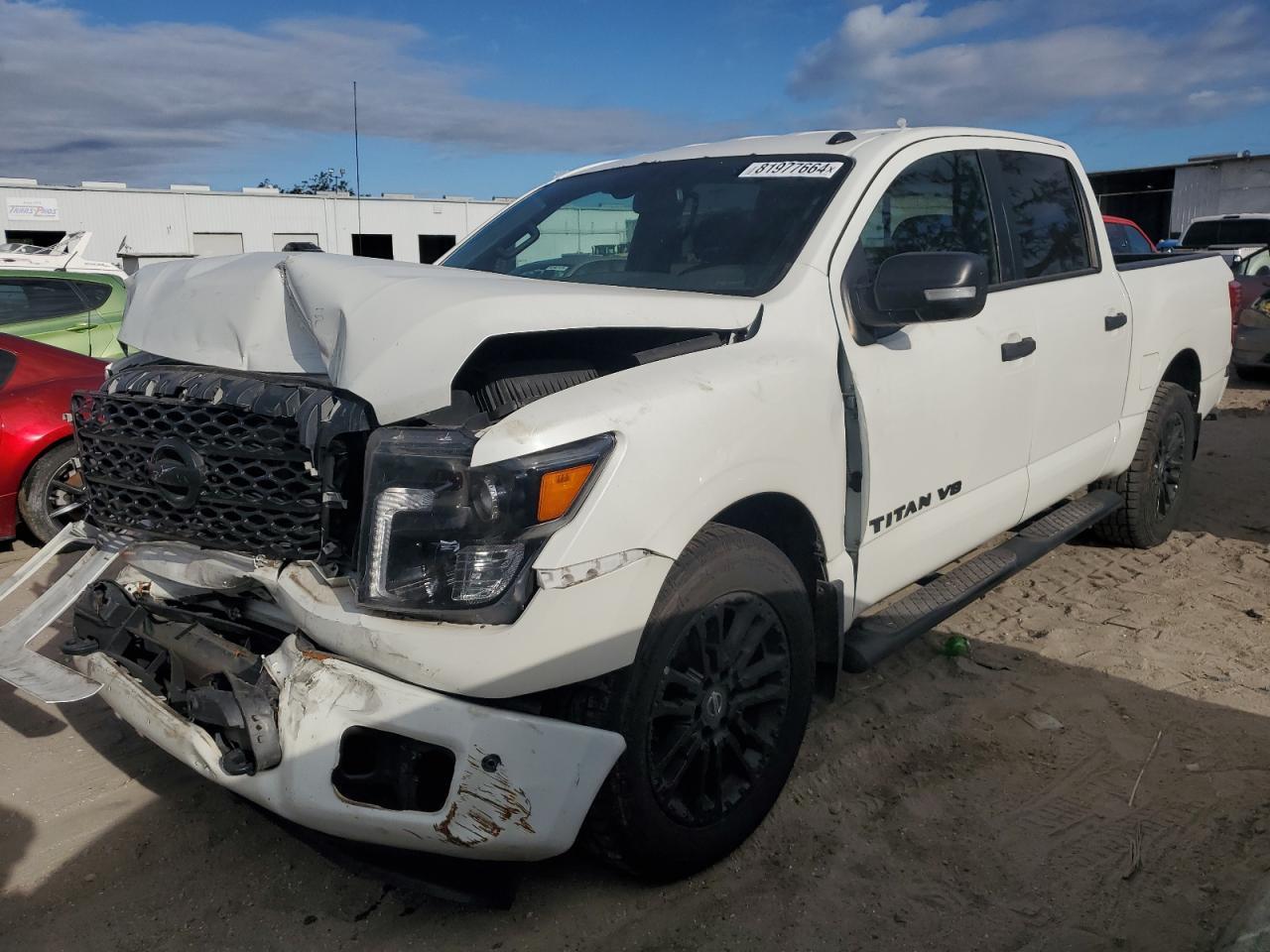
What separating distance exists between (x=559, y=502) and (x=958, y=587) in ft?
6.92

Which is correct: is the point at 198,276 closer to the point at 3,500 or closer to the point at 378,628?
the point at 378,628

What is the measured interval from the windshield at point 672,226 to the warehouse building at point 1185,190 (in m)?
26.7

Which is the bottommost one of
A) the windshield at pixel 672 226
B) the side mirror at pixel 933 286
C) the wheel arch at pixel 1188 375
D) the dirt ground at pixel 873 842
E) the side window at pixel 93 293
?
the dirt ground at pixel 873 842

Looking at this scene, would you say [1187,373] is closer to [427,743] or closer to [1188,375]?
[1188,375]

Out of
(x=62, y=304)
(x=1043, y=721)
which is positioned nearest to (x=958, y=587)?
(x=1043, y=721)

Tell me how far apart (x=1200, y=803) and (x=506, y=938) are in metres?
2.15

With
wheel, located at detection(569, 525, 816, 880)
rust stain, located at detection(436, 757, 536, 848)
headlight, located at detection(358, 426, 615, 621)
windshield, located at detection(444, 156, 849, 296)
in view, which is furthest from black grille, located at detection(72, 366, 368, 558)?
windshield, located at detection(444, 156, 849, 296)

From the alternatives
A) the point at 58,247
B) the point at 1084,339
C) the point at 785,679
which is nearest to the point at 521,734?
the point at 785,679

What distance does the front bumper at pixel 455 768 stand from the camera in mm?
2137

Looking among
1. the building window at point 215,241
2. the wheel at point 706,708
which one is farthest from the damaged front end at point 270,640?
the building window at point 215,241

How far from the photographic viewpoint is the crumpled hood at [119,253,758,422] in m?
2.15

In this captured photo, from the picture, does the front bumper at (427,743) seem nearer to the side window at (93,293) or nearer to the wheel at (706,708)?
the wheel at (706,708)

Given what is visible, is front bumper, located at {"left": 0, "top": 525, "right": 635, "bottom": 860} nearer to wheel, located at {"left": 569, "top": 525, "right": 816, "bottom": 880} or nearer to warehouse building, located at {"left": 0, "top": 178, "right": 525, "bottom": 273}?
wheel, located at {"left": 569, "top": 525, "right": 816, "bottom": 880}

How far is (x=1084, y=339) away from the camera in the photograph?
4.19m
